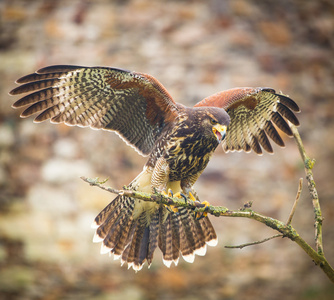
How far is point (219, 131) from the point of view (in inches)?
156

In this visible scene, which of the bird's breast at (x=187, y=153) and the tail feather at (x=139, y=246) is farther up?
the bird's breast at (x=187, y=153)

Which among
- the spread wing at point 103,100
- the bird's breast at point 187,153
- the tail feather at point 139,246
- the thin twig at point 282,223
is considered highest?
the spread wing at point 103,100

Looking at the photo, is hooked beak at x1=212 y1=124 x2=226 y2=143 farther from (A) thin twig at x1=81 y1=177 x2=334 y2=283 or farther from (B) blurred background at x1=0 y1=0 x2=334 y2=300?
(B) blurred background at x1=0 y1=0 x2=334 y2=300

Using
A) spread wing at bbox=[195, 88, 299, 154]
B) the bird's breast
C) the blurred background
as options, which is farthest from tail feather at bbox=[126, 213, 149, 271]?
the blurred background

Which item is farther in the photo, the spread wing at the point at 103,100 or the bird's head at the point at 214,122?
the spread wing at the point at 103,100

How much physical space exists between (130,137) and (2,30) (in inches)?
167

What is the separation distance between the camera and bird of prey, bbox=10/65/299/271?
13.6 feet

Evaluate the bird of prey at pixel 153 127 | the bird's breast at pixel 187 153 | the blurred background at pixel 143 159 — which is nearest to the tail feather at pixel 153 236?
the bird of prey at pixel 153 127

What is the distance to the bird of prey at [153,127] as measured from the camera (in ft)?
13.6

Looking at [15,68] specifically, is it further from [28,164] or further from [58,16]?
[28,164]

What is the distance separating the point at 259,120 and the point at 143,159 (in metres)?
2.53

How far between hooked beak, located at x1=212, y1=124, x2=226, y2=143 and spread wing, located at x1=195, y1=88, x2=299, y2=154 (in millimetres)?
870

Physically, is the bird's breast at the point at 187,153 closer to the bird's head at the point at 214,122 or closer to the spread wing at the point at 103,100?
the bird's head at the point at 214,122

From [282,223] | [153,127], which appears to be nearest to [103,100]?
[153,127]
